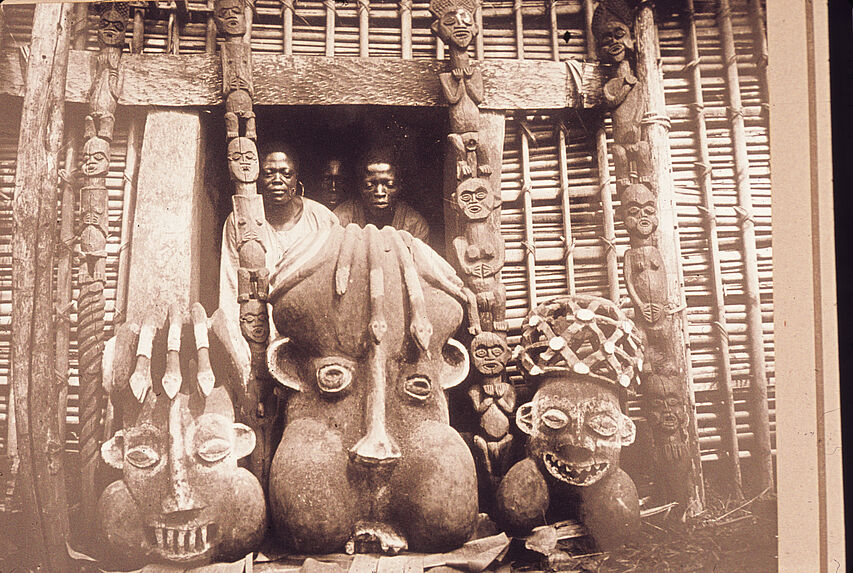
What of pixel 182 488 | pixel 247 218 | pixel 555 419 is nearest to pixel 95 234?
pixel 247 218

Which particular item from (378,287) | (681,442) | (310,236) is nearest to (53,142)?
(310,236)

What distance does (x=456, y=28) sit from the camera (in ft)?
7.41

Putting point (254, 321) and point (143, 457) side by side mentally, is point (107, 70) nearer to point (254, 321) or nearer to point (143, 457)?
point (254, 321)

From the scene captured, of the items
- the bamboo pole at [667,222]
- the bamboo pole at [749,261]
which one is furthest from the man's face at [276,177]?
the bamboo pole at [749,261]

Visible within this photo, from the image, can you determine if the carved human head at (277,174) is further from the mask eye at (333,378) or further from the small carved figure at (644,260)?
the small carved figure at (644,260)

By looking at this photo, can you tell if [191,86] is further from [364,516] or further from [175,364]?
[364,516]

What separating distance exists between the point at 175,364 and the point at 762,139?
182 centimetres

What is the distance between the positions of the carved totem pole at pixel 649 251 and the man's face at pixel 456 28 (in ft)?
1.32

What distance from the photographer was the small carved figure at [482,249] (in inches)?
87.0

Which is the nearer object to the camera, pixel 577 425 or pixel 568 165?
pixel 577 425

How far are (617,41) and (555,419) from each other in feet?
3.76

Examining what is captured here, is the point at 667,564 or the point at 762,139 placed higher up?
the point at 762,139

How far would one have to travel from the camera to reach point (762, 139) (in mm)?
2248

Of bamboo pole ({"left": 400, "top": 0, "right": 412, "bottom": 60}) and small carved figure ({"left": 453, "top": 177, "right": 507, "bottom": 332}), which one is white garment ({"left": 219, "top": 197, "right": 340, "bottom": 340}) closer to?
small carved figure ({"left": 453, "top": 177, "right": 507, "bottom": 332})
